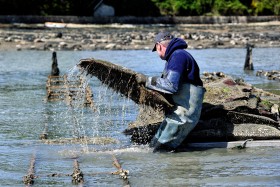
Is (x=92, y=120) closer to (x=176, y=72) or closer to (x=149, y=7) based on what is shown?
(x=176, y=72)

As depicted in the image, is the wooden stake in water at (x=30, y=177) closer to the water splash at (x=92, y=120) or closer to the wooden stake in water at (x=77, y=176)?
the wooden stake in water at (x=77, y=176)

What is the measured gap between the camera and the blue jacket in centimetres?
957

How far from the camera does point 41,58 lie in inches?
1195

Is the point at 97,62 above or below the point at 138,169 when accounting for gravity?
above

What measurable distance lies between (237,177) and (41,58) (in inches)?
881

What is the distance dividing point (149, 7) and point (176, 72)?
59.0 m

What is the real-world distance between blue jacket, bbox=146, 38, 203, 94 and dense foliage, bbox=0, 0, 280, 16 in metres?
53.5

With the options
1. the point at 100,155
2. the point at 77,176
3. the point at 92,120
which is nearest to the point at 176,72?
the point at 100,155

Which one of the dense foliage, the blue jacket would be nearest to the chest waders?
the blue jacket

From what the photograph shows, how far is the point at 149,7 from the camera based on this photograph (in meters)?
68.1

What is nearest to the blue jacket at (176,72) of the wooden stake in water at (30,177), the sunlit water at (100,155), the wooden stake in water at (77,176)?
the sunlit water at (100,155)

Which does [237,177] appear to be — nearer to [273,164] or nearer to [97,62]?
[273,164]

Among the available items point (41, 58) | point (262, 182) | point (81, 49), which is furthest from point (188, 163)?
point (81, 49)

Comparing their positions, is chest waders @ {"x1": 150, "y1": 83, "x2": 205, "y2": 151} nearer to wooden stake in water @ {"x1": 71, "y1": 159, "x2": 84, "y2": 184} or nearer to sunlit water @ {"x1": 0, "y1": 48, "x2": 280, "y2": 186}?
sunlit water @ {"x1": 0, "y1": 48, "x2": 280, "y2": 186}
